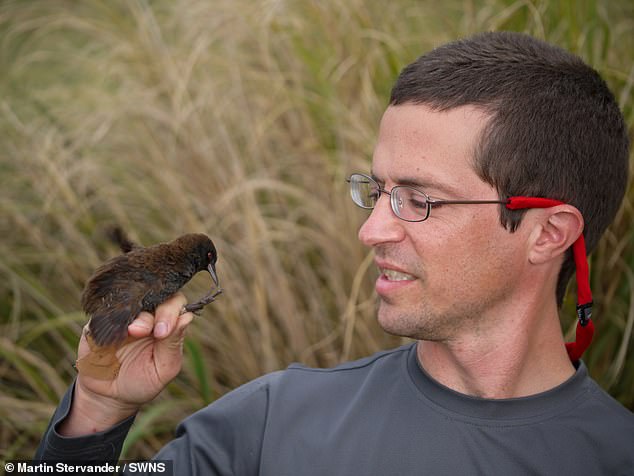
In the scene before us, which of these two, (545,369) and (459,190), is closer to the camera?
(459,190)

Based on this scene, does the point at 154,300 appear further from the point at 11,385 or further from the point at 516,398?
the point at 11,385

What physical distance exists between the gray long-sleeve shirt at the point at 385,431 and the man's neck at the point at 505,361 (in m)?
0.05

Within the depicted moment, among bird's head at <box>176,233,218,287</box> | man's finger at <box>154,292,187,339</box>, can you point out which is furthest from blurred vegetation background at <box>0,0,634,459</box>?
man's finger at <box>154,292,187,339</box>

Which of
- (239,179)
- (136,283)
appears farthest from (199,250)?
(239,179)

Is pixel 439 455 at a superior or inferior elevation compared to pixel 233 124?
inferior

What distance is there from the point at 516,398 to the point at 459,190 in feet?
1.85

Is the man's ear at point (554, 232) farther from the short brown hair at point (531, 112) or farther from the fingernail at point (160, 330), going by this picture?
the fingernail at point (160, 330)

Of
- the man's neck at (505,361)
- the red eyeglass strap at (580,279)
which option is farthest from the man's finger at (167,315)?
the red eyeglass strap at (580,279)

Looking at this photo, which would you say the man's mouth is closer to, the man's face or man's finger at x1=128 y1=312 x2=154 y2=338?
the man's face

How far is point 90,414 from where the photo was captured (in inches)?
72.6

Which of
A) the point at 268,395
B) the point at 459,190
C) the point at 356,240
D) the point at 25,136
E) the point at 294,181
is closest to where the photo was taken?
the point at 459,190

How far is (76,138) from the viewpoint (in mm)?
4367

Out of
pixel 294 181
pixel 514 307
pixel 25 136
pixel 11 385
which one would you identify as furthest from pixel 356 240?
pixel 25 136

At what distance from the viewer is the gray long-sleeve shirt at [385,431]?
6.20 ft
